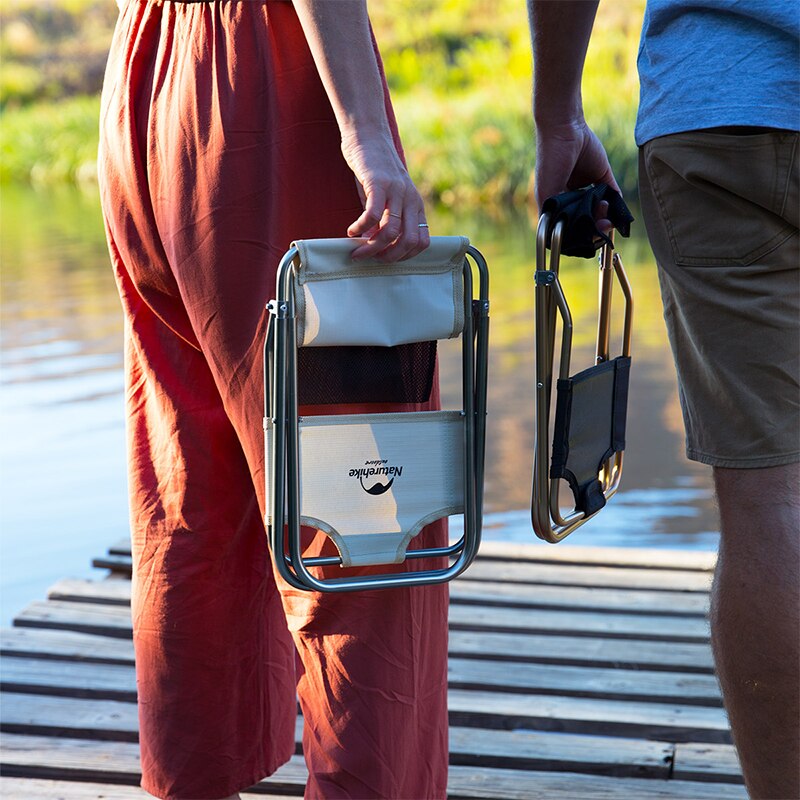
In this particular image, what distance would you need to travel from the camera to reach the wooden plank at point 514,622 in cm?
268

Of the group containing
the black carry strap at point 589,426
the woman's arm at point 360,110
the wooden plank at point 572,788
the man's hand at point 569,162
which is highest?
the woman's arm at point 360,110

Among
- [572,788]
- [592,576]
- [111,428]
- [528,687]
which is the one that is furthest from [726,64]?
[111,428]

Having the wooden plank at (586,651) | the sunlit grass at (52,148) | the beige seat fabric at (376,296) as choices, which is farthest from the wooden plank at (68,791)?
the sunlit grass at (52,148)

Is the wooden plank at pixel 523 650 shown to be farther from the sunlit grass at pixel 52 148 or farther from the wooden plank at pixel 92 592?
the sunlit grass at pixel 52 148

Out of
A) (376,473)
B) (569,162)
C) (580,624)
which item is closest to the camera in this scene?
(376,473)

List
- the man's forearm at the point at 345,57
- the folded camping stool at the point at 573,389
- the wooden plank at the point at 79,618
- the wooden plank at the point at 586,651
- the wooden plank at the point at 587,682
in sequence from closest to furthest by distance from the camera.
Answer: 1. the man's forearm at the point at 345,57
2. the folded camping stool at the point at 573,389
3. the wooden plank at the point at 587,682
4. the wooden plank at the point at 586,651
5. the wooden plank at the point at 79,618

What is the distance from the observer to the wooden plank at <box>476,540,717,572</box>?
312 centimetres

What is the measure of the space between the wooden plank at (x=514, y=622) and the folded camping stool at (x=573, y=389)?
91 cm

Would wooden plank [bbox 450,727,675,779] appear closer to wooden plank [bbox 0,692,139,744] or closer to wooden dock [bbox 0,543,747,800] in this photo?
wooden dock [bbox 0,543,747,800]

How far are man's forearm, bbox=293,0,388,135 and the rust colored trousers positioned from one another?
0.31ft

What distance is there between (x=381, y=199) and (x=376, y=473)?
336 millimetres

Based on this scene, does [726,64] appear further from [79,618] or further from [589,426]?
[79,618]

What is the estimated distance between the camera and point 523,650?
8.55 ft

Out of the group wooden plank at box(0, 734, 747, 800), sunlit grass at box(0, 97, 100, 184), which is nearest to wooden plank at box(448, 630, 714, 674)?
wooden plank at box(0, 734, 747, 800)
